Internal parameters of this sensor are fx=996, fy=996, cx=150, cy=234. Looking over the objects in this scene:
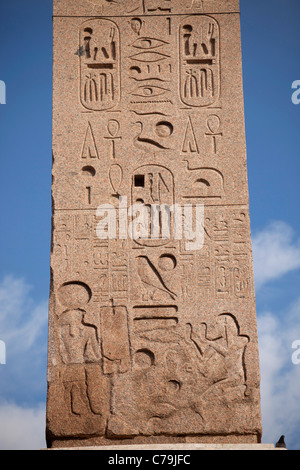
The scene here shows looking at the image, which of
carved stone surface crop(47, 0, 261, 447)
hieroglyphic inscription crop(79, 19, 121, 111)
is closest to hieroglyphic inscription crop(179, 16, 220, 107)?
carved stone surface crop(47, 0, 261, 447)

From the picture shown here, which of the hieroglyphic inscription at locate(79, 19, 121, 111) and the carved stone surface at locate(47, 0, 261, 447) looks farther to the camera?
the hieroglyphic inscription at locate(79, 19, 121, 111)

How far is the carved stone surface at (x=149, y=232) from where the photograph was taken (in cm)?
752

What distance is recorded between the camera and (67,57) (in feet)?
27.0

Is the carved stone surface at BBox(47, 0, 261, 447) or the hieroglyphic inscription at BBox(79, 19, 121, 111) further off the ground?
the hieroglyphic inscription at BBox(79, 19, 121, 111)

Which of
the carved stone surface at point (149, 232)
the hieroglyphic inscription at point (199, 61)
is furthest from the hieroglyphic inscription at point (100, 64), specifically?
the hieroglyphic inscription at point (199, 61)

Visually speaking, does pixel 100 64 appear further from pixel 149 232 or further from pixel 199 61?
pixel 149 232

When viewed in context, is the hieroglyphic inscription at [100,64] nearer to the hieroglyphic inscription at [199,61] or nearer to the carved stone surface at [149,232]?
the carved stone surface at [149,232]

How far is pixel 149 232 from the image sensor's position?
7.83m

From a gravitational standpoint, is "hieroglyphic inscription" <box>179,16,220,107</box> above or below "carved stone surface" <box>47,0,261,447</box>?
above

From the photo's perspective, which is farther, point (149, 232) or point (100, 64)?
point (100, 64)

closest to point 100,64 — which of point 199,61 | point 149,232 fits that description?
point 199,61

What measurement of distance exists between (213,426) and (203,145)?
2219 mm

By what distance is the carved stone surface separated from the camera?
752 cm

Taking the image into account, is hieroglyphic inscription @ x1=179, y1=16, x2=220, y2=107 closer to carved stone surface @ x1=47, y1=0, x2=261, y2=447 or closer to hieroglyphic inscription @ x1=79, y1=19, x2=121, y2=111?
carved stone surface @ x1=47, y1=0, x2=261, y2=447
